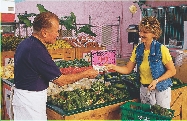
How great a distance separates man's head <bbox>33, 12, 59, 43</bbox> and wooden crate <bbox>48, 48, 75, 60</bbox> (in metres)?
4.14

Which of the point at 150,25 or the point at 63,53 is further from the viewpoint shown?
the point at 63,53

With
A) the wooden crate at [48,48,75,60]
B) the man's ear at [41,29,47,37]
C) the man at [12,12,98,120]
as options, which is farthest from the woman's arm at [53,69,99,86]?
the wooden crate at [48,48,75,60]

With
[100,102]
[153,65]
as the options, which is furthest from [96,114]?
[153,65]

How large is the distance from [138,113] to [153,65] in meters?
0.71

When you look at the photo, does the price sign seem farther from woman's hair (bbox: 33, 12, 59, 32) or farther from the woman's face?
woman's hair (bbox: 33, 12, 59, 32)

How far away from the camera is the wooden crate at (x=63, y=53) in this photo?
7202 millimetres

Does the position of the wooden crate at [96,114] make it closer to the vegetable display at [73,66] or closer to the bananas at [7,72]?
the vegetable display at [73,66]

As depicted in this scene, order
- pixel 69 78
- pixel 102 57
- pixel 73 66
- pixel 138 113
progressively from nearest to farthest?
pixel 138 113
pixel 69 78
pixel 102 57
pixel 73 66

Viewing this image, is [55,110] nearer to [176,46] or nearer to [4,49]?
[4,49]

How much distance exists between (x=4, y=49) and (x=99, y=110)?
3843mm

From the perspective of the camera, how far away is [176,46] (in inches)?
539

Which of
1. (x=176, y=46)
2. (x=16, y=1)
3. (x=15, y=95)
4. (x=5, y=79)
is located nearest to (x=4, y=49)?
(x=5, y=79)

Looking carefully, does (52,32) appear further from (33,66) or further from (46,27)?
(33,66)

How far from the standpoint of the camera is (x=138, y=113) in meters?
3.12
